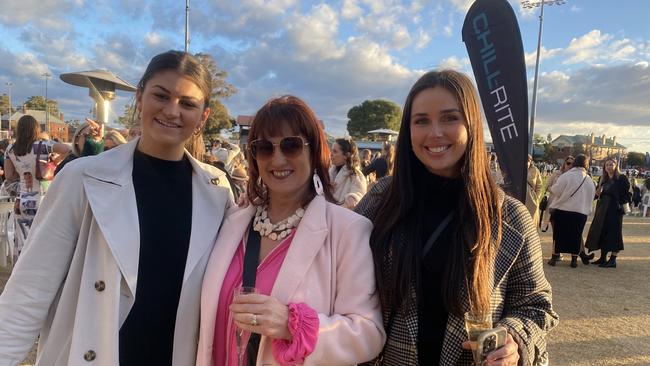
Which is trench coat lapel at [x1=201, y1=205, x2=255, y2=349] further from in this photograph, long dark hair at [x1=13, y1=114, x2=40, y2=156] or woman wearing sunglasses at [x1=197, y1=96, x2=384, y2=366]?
long dark hair at [x1=13, y1=114, x2=40, y2=156]

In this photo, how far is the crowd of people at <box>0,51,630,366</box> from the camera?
1554mm

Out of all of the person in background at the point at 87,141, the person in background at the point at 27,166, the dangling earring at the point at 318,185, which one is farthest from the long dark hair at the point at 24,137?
the dangling earring at the point at 318,185

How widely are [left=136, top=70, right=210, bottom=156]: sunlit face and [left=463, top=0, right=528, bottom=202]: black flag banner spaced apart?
278cm

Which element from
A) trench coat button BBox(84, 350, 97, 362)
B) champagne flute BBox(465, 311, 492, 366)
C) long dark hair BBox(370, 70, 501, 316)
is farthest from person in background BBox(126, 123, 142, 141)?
champagne flute BBox(465, 311, 492, 366)

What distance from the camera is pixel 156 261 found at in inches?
67.9

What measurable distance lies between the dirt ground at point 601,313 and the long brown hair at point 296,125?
3.76m

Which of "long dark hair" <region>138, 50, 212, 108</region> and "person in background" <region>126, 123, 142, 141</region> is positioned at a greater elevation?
"long dark hair" <region>138, 50, 212, 108</region>

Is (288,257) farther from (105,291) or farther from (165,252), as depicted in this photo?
(105,291)

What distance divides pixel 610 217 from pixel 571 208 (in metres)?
1.10

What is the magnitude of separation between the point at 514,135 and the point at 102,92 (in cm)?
674

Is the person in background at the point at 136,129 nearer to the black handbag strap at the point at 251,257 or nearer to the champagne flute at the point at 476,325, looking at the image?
the black handbag strap at the point at 251,257

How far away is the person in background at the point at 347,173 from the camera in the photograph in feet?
20.1

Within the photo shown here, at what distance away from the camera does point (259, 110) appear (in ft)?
5.98

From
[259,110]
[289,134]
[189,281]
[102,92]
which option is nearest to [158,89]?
[259,110]
